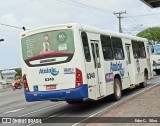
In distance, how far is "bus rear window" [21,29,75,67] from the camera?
14.0 meters

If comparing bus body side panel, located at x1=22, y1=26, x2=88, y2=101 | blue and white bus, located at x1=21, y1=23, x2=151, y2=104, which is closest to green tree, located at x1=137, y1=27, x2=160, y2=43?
blue and white bus, located at x1=21, y1=23, x2=151, y2=104

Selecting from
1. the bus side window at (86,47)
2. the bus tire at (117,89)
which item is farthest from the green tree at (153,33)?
the bus side window at (86,47)

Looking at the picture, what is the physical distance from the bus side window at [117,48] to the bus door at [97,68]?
2472 millimetres

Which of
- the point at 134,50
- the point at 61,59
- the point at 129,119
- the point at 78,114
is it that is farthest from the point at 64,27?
the point at 134,50

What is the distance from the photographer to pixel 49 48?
46.7ft

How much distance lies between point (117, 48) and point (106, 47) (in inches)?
71.5

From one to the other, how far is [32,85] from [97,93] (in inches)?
96.3

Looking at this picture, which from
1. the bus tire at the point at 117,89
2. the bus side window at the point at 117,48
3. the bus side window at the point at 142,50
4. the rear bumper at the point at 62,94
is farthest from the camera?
the bus side window at the point at 142,50

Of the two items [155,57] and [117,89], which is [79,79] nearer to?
[117,89]

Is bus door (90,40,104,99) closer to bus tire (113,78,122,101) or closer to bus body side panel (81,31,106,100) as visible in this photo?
bus body side panel (81,31,106,100)

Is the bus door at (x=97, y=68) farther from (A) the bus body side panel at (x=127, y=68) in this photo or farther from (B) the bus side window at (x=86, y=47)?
(A) the bus body side panel at (x=127, y=68)

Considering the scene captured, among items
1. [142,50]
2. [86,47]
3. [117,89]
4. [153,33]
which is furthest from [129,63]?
[153,33]

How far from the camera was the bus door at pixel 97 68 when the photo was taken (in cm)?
1498

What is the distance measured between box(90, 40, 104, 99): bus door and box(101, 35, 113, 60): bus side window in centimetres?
80
